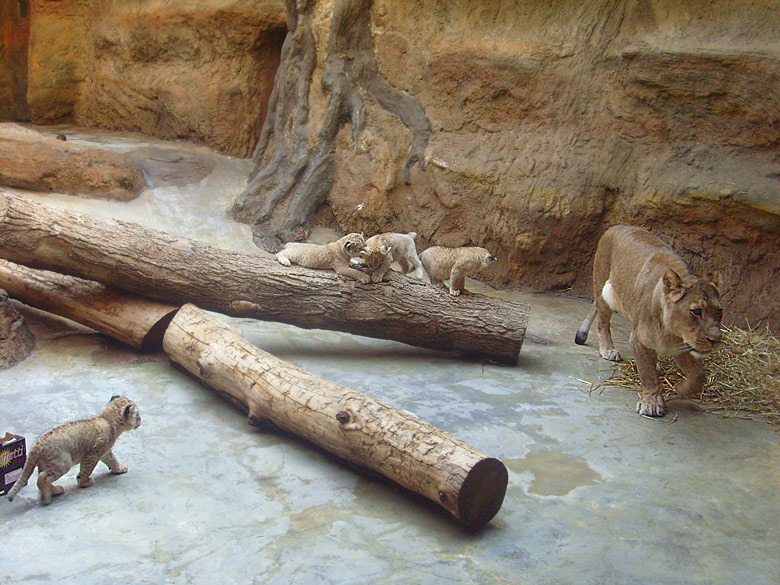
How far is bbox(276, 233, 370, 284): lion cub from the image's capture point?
6.64 meters

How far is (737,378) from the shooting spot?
19.6ft

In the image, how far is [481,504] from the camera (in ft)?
12.5

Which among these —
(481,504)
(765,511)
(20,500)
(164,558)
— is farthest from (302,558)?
(765,511)

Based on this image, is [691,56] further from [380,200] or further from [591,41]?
[380,200]

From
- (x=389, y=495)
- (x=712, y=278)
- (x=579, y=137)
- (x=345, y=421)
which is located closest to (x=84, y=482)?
(x=345, y=421)

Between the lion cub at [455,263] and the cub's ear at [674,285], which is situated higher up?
the cub's ear at [674,285]

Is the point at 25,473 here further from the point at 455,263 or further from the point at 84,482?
the point at 455,263

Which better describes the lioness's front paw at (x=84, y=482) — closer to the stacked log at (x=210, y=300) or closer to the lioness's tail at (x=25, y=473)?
the lioness's tail at (x=25, y=473)

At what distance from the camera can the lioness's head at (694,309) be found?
5078 millimetres

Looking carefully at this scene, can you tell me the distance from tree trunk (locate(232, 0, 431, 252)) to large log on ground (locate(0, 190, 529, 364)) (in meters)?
3.20

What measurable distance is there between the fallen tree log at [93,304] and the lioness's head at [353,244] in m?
1.57

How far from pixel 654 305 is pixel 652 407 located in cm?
77

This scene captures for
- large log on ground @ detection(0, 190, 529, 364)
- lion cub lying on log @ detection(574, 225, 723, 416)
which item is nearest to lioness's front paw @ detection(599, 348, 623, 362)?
lion cub lying on log @ detection(574, 225, 723, 416)

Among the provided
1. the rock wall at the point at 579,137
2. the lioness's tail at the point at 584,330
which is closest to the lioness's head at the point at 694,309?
the lioness's tail at the point at 584,330
